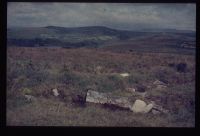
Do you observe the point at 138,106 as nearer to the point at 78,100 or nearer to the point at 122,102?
the point at 122,102

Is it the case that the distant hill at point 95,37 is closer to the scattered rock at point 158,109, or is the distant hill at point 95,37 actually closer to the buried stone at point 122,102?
the buried stone at point 122,102

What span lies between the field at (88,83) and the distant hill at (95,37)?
138 millimetres

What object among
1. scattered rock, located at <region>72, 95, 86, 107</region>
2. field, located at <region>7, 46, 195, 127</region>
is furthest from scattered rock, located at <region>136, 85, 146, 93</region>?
scattered rock, located at <region>72, 95, 86, 107</region>

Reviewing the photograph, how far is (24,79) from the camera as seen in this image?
23.6 feet

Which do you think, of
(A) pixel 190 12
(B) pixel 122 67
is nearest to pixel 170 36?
(A) pixel 190 12

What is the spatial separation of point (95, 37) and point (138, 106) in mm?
1629

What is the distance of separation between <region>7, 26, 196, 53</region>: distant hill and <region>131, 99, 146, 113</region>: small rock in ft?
3.65

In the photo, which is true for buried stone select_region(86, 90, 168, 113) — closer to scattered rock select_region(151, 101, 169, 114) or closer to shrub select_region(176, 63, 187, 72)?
scattered rock select_region(151, 101, 169, 114)

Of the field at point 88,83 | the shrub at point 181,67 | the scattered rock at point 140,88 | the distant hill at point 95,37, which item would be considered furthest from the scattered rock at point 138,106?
the distant hill at point 95,37

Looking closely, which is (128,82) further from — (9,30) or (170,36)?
(9,30)

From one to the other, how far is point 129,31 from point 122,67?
0.76 m

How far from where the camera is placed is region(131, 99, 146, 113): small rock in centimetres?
710

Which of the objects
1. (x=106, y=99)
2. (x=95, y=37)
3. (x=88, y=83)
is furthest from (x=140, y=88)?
(x=95, y=37)

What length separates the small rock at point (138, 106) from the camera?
7.10m
